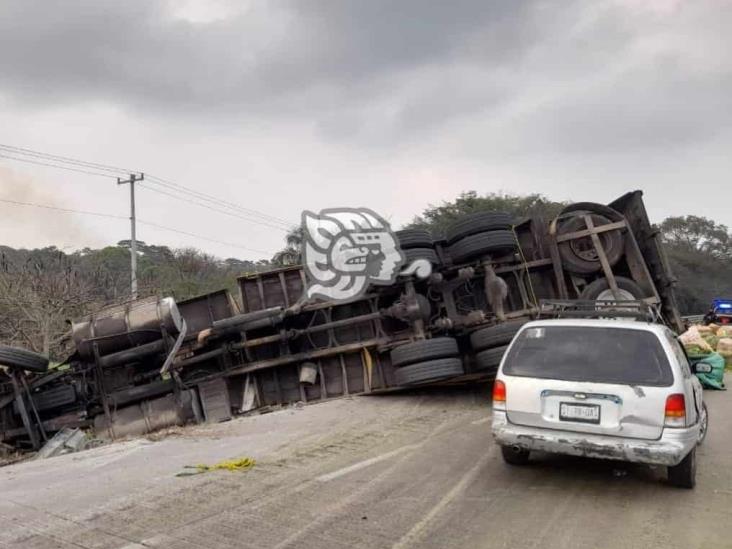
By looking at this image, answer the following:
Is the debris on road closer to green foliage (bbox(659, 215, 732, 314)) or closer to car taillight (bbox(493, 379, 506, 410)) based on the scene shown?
car taillight (bbox(493, 379, 506, 410))

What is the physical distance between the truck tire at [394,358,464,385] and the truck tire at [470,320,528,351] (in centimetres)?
48

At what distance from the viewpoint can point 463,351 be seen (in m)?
10.3

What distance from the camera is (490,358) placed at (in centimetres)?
917

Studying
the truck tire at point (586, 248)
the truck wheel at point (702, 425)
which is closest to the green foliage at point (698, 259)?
the truck tire at point (586, 248)

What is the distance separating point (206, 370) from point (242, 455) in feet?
14.6

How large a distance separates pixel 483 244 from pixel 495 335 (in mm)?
1724

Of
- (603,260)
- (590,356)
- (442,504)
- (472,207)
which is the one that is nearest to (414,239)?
(603,260)

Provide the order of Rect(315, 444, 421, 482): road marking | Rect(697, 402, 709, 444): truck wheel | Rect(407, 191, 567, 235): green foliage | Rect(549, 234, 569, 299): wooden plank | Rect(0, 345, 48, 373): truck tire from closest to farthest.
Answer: Rect(697, 402, 709, 444): truck wheel < Rect(315, 444, 421, 482): road marking < Rect(0, 345, 48, 373): truck tire < Rect(549, 234, 569, 299): wooden plank < Rect(407, 191, 567, 235): green foliage

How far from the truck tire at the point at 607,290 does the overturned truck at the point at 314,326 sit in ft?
0.08

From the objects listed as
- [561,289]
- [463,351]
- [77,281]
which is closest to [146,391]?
[463,351]

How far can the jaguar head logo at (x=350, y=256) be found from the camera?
400 inches

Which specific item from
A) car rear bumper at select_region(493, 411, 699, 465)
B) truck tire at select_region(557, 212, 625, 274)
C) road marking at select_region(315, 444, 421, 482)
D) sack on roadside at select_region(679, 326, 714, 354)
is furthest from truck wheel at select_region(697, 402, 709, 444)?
sack on roadside at select_region(679, 326, 714, 354)

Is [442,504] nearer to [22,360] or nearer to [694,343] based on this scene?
[22,360]

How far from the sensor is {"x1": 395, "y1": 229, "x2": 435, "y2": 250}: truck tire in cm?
1013
